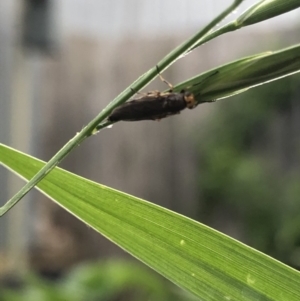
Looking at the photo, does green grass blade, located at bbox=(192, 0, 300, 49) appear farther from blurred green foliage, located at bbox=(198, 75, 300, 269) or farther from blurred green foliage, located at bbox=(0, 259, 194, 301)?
blurred green foliage, located at bbox=(198, 75, 300, 269)

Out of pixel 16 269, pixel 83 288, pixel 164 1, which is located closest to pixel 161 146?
pixel 164 1

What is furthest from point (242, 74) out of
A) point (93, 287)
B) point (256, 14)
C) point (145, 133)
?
point (145, 133)

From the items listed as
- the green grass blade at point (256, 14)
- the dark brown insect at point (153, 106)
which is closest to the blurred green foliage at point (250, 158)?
the dark brown insect at point (153, 106)

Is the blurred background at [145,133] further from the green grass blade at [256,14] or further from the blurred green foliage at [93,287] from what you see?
the green grass blade at [256,14]

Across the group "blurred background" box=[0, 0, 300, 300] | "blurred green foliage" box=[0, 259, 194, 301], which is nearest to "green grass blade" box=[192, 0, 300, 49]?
"blurred green foliage" box=[0, 259, 194, 301]

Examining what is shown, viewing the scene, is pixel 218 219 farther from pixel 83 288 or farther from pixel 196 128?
pixel 83 288
